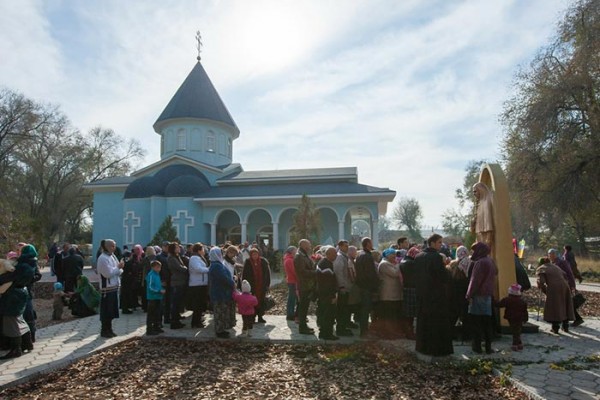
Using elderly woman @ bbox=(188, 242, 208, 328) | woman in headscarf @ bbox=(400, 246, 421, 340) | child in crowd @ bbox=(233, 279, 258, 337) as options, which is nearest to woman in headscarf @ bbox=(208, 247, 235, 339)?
child in crowd @ bbox=(233, 279, 258, 337)

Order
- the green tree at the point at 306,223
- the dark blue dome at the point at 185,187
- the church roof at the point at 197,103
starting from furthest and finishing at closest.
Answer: the church roof at the point at 197,103 → the dark blue dome at the point at 185,187 → the green tree at the point at 306,223

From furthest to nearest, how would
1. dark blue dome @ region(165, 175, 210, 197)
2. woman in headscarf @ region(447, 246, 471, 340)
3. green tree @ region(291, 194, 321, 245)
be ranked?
1. dark blue dome @ region(165, 175, 210, 197)
2. green tree @ region(291, 194, 321, 245)
3. woman in headscarf @ region(447, 246, 471, 340)

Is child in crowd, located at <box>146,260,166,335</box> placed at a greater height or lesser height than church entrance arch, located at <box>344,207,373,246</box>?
lesser

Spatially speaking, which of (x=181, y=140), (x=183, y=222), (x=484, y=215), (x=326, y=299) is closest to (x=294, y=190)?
(x=183, y=222)

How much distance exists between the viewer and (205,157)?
3259 cm

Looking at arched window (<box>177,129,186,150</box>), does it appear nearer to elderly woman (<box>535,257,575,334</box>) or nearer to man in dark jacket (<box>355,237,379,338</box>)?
man in dark jacket (<box>355,237,379,338</box>)

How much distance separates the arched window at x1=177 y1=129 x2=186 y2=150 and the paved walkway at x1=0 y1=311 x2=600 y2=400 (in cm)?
2353

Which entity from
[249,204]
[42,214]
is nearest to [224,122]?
[249,204]

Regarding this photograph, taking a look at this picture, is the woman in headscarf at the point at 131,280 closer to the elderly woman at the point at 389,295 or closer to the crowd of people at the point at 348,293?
the crowd of people at the point at 348,293

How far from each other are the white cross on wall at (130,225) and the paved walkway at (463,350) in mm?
17622

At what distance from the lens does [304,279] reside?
824cm

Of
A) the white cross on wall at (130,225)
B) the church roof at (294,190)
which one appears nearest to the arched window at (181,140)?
the church roof at (294,190)

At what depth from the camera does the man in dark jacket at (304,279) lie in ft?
26.8

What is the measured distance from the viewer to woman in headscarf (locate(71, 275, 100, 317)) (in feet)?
35.5
